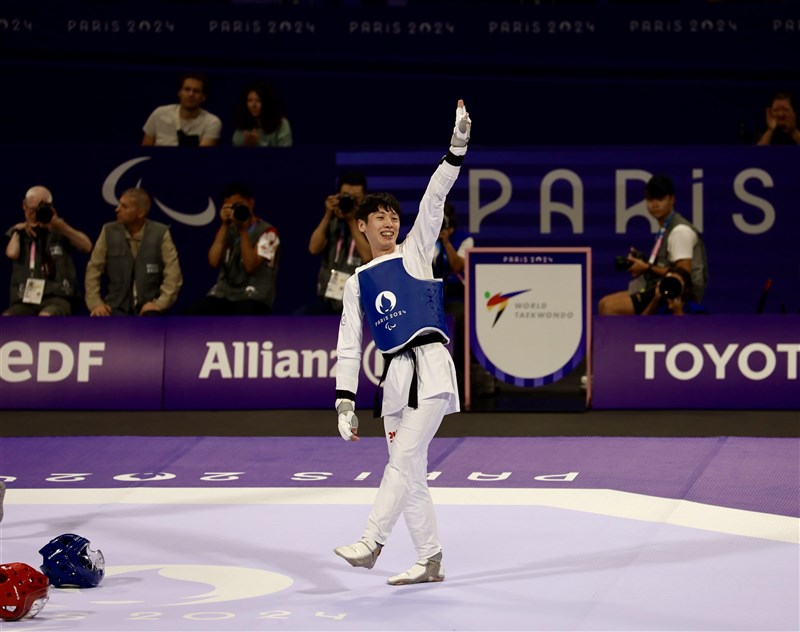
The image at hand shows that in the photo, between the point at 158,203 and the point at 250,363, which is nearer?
the point at 250,363

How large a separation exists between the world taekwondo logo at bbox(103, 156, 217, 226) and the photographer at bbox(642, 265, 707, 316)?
14.4 ft

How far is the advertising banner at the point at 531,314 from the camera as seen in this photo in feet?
39.3

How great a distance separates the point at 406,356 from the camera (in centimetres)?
662

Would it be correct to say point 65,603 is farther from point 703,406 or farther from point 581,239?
point 581,239

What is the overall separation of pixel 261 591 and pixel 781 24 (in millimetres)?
10938

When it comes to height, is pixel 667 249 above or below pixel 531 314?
above

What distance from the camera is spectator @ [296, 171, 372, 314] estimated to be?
12375mm

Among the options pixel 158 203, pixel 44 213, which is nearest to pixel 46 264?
pixel 44 213

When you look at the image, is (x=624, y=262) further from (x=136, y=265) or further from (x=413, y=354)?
(x=413, y=354)

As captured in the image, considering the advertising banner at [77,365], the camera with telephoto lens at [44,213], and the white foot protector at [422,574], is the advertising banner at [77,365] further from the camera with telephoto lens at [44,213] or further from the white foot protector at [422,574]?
the white foot protector at [422,574]

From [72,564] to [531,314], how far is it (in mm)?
6351

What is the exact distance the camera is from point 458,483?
9.12 m

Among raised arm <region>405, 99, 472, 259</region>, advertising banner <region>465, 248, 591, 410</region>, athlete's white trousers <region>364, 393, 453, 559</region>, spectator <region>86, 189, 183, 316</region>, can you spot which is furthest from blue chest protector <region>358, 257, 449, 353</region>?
spectator <region>86, 189, 183, 316</region>

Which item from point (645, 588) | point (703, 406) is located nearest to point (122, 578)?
point (645, 588)
